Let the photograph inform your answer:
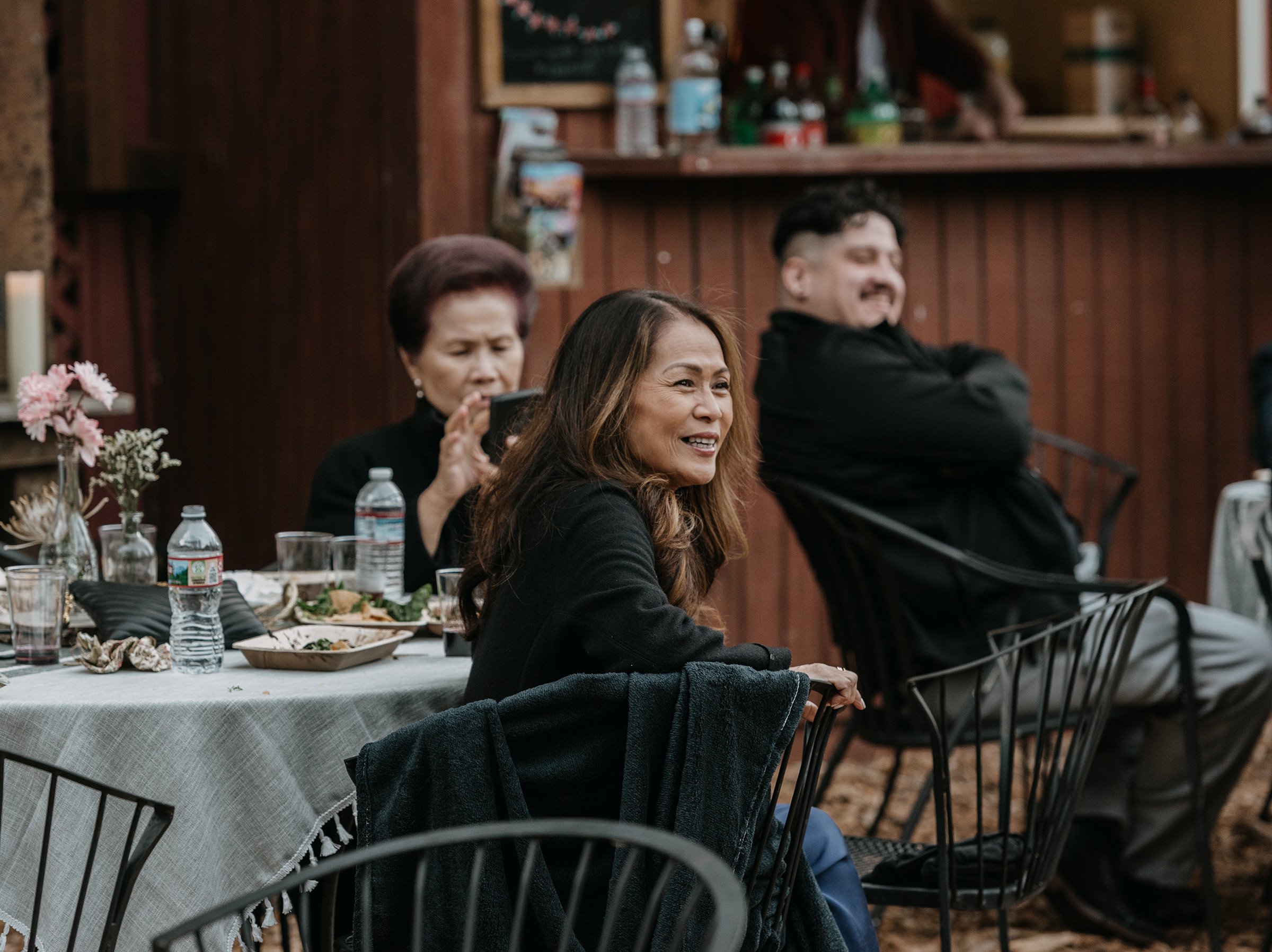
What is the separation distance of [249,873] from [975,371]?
202 cm

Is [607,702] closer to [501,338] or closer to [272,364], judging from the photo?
[501,338]

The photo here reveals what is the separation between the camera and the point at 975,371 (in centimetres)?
340

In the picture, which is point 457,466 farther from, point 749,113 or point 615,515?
point 749,113

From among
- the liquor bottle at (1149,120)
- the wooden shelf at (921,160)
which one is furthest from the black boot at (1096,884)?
the liquor bottle at (1149,120)

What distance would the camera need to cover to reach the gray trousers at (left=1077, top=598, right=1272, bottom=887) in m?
3.26

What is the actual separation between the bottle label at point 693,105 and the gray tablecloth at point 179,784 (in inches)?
102

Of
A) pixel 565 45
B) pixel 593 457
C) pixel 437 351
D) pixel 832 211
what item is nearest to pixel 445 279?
pixel 437 351

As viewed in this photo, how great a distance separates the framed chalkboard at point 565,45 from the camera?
4195 mm

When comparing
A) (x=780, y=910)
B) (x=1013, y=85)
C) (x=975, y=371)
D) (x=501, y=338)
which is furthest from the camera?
(x=1013, y=85)

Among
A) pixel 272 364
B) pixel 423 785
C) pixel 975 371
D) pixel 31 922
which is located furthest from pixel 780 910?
pixel 272 364

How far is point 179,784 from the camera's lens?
6.16ft

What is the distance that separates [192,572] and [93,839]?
1.67 ft

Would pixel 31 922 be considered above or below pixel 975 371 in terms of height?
below

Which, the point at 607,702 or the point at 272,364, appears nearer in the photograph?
the point at 607,702
